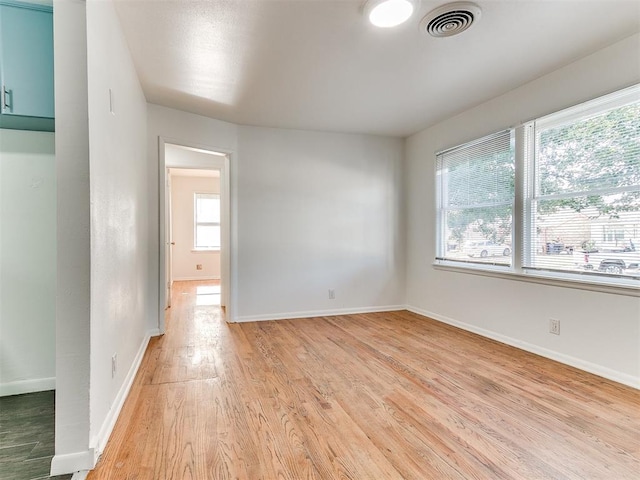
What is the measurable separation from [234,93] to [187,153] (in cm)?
232

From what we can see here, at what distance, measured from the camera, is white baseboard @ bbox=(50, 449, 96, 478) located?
4.77 ft

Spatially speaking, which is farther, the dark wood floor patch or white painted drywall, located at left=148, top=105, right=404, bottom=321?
white painted drywall, located at left=148, top=105, right=404, bottom=321

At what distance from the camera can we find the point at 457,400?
7.08 feet

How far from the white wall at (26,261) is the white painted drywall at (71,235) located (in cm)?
96

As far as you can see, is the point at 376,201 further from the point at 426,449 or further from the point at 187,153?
the point at 426,449

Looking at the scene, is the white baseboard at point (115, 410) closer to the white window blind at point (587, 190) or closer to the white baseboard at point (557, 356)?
the white baseboard at point (557, 356)

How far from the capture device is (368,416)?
1961 millimetres

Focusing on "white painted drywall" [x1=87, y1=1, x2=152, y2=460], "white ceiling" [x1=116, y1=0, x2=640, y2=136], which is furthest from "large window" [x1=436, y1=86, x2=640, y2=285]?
"white painted drywall" [x1=87, y1=1, x2=152, y2=460]

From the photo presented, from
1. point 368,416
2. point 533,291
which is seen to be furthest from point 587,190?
point 368,416

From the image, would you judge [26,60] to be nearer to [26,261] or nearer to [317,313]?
[26,261]

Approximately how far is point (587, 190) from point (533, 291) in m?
0.94

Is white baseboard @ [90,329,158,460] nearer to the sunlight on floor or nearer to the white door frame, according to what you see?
the white door frame

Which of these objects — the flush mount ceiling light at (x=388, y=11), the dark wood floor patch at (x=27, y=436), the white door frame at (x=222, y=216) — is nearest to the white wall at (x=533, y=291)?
the flush mount ceiling light at (x=388, y=11)

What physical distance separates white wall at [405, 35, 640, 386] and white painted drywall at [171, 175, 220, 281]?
534 cm
